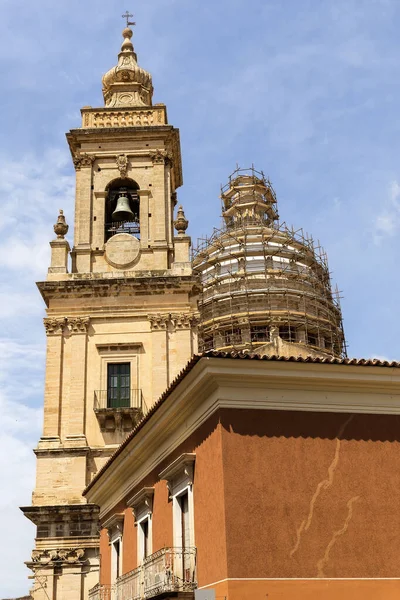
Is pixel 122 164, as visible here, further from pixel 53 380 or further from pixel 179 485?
pixel 179 485

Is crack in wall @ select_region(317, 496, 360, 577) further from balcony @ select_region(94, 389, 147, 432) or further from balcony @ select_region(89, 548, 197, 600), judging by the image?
balcony @ select_region(94, 389, 147, 432)

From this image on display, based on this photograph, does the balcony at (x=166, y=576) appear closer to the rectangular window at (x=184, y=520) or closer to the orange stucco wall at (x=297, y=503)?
the rectangular window at (x=184, y=520)

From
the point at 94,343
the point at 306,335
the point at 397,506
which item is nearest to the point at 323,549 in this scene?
the point at 397,506

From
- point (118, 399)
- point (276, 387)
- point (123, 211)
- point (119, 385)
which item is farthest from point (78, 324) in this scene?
point (276, 387)

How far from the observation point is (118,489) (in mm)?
18281

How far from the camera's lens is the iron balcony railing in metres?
27.7

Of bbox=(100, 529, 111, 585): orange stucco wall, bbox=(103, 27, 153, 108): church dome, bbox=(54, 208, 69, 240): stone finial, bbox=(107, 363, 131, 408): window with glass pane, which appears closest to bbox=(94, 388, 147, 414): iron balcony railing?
bbox=(107, 363, 131, 408): window with glass pane

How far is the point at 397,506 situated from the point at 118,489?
25.6ft

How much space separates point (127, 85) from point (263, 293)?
12.4 m

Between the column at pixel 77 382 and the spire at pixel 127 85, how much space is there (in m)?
10.3

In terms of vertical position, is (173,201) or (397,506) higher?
(173,201)

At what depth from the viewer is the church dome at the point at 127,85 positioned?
3447 cm

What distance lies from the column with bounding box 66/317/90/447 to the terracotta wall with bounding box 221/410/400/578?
16238 millimetres

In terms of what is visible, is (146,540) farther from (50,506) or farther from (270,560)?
(50,506)
